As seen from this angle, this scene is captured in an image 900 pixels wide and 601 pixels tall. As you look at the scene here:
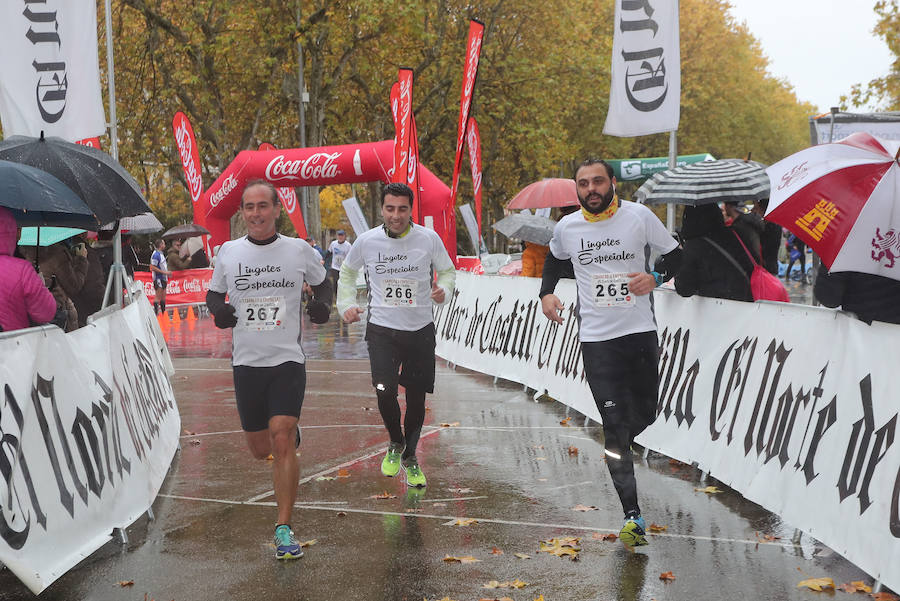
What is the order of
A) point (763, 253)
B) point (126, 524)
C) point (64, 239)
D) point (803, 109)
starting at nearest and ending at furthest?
1. point (126, 524)
2. point (64, 239)
3. point (763, 253)
4. point (803, 109)

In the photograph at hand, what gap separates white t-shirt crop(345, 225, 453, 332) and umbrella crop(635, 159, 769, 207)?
1.48m

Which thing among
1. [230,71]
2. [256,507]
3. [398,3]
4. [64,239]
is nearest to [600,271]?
[256,507]

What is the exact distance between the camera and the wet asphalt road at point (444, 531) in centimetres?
539

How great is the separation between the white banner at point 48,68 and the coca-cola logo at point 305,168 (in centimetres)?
1323

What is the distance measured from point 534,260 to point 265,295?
24.6ft

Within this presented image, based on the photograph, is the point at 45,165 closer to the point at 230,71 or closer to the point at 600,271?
the point at 600,271

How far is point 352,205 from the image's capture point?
3416 cm

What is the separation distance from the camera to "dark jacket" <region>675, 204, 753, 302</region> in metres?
8.09

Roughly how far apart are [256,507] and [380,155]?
17.1 meters

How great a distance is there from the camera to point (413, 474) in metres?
7.70

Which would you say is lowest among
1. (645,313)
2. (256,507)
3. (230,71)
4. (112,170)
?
(256,507)

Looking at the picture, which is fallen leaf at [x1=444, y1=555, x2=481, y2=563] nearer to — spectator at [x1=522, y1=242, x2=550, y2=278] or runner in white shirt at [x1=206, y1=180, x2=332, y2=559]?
runner in white shirt at [x1=206, y1=180, x2=332, y2=559]

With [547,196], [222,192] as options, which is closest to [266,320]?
[547,196]

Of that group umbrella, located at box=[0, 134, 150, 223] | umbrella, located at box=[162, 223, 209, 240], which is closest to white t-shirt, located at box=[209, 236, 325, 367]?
umbrella, located at box=[0, 134, 150, 223]
